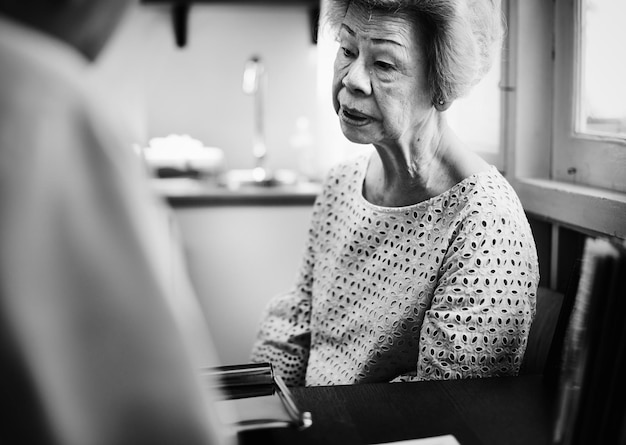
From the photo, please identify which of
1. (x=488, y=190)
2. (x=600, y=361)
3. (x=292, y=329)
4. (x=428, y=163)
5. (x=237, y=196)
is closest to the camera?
(x=600, y=361)

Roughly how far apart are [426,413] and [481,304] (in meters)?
0.30

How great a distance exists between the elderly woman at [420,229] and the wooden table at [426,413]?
13 cm

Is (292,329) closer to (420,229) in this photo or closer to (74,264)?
(420,229)

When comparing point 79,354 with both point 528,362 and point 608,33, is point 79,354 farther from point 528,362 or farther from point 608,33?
point 608,33

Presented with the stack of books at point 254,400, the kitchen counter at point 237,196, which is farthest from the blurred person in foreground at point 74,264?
the kitchen counter at point 237,196

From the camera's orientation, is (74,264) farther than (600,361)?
No

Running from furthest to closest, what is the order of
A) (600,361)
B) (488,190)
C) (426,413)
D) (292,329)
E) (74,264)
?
→ (292,329), (488,190), (426,413), (600,361), (74,264)

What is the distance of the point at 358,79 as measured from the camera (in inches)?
52.5

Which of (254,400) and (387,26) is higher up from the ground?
(387,26)

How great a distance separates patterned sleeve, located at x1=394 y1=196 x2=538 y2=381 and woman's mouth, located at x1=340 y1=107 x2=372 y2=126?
270mm

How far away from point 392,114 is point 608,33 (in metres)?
0.49

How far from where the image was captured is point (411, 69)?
134 centimetres

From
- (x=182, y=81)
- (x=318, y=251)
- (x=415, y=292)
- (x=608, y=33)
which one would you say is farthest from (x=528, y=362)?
(x=182, y=81)

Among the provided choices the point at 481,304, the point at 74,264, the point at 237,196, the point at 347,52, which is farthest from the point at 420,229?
the point at 237,196
